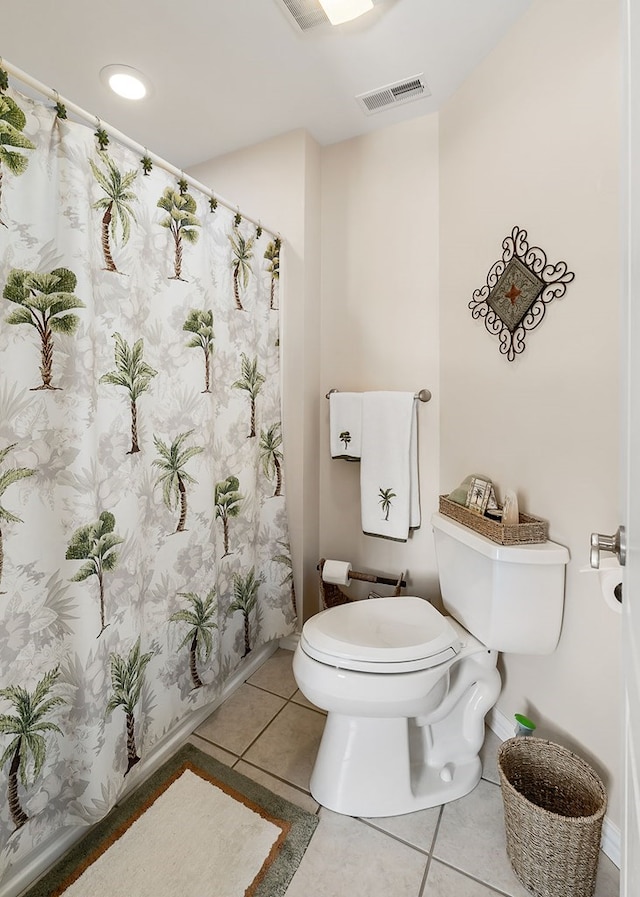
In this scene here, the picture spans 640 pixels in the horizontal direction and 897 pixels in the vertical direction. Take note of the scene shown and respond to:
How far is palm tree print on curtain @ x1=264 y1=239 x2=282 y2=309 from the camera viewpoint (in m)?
1.83

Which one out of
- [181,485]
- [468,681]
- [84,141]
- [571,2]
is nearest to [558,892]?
[468,681]

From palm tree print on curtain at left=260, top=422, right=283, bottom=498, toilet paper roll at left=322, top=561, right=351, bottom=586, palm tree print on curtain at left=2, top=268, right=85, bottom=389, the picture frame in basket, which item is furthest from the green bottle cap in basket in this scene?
palm tree print on curtain at left=2, top=268, right=85, bottom=389

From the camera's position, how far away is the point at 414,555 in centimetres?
186

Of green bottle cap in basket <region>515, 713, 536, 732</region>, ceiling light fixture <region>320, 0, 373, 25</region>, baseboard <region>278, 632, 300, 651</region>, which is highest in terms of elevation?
ceiling light fixture <region>320, 0, 373, 25</region>

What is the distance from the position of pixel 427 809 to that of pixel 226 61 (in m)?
2.54

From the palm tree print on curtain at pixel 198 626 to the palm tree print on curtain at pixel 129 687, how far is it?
6.9 inches

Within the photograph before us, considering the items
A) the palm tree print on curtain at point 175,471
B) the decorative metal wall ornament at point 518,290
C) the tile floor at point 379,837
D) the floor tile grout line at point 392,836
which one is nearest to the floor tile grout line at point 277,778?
the tile floor at point 379,837

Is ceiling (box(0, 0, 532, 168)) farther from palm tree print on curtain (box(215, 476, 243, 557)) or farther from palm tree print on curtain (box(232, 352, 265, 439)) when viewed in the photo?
palm tree print on curtain (box(215, 476, 243, 557))

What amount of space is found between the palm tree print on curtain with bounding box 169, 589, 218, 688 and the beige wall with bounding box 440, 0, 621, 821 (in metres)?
1.05

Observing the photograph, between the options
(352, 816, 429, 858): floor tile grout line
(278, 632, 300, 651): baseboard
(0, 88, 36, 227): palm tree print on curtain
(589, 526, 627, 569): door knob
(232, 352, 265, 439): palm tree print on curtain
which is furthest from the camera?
(278, 632, 300, 651): baseboard

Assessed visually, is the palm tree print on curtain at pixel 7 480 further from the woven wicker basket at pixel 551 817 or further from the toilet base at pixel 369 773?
the woven wicker basket at pixel 551 817

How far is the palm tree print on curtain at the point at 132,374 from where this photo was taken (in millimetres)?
1159

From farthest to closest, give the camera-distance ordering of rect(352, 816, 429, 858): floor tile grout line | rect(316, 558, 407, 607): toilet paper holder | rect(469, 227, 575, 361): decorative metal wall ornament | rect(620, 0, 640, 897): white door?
1. rect(316, 558, 407, 607): toilet paper holder
2. rect(469, 227, 575, 361): decorative metal wall ornament
3. rect(352, 816, 429, 858): floor tile grout line
4. rect(620, 0, 640, 897): white door

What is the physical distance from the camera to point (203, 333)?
57.5 inches
